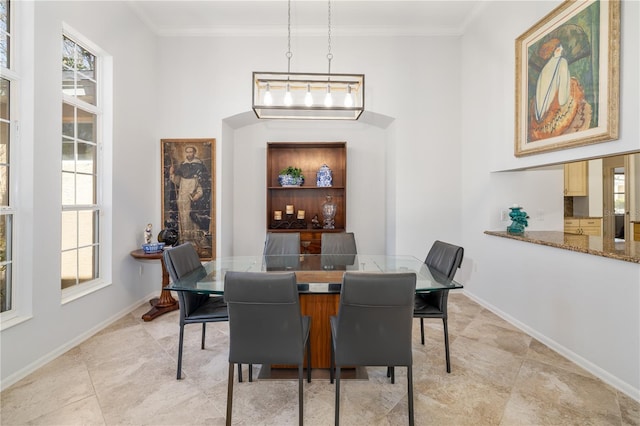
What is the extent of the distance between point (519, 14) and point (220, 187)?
12.9 ft

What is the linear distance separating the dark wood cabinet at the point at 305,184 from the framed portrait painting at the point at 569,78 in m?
2.32

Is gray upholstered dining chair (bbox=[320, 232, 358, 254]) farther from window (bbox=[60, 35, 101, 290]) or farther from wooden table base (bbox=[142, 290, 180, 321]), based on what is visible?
window (bbox=[60, 35, 101, 290])

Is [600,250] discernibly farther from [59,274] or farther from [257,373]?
[59,274]

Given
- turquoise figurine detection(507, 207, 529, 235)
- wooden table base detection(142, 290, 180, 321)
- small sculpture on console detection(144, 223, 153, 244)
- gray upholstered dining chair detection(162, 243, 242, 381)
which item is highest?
turquoise figurine detection(507, 207, 529, 235)

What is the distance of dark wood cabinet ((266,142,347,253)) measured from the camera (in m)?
4.62

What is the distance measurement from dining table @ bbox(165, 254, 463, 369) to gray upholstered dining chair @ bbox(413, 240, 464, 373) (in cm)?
8

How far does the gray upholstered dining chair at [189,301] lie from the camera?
223 cm

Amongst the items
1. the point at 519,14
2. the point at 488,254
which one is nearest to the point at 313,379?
the point at 488,254

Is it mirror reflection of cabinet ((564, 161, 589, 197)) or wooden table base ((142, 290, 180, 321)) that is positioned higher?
mirror reflection of cabinet ((564, 161, 589, 197))

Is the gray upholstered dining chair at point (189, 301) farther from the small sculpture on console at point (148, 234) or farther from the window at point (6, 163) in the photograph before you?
the small sculpture on console at point (148, 234)

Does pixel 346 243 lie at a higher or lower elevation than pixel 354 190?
lower

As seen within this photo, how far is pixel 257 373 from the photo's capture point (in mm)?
2312

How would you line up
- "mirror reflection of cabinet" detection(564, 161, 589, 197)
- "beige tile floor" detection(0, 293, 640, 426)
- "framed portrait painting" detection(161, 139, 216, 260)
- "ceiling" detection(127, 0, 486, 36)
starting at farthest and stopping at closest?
"mirror reflection of cabinet" detection(564, 161, 589, 197) → "framed portrait painting" detection(161, 139, 216, 260) → "ceiling" detection(127, 0, 486, 36) → "beige tile floor" detection(0, 293, 640, 426)

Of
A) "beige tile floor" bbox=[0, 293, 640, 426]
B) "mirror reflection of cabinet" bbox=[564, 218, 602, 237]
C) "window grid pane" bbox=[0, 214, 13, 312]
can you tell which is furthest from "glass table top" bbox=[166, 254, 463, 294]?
"mirror reflection of cabinet" bbox=[564, 218, 602, 237]
